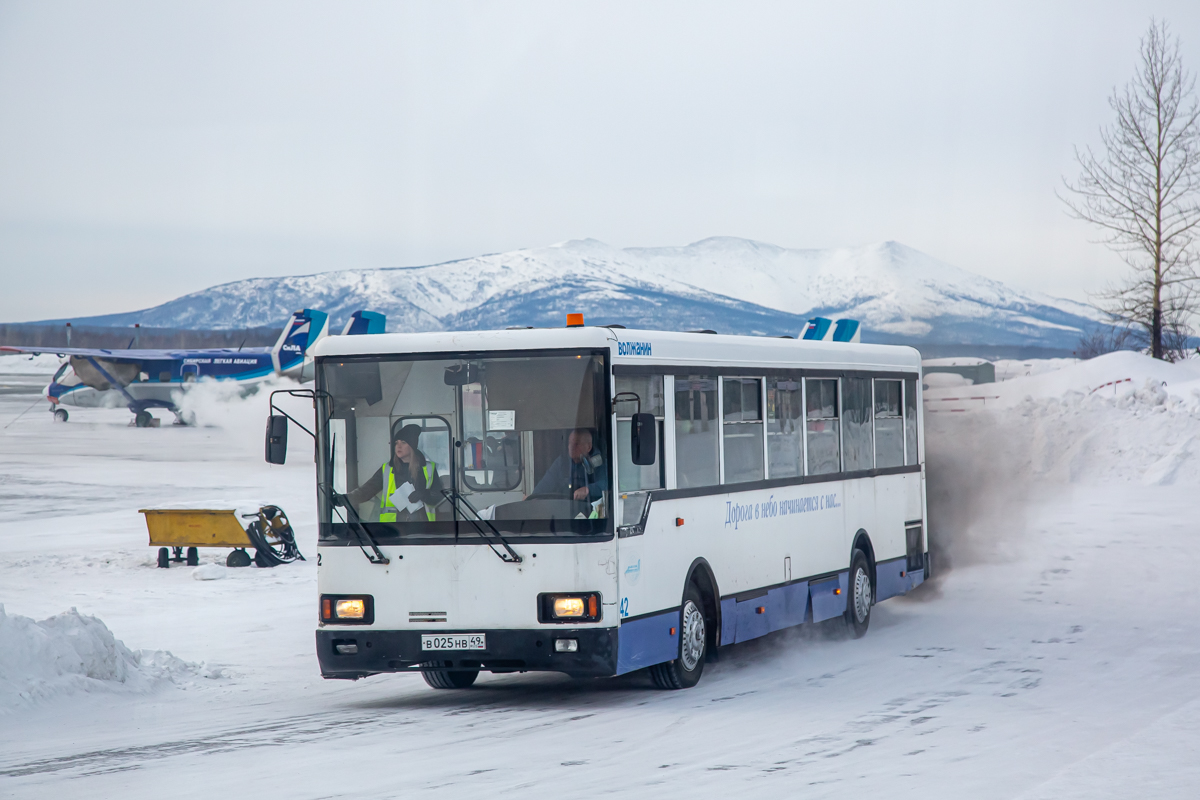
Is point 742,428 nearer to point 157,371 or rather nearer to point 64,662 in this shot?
point 64,662

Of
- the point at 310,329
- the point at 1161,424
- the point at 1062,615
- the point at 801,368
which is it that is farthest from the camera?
the point at 310,329

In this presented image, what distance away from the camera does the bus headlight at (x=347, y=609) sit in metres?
10.0

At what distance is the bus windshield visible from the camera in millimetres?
9891

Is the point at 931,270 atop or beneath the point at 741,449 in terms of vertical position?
atop

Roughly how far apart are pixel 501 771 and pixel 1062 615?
31.0 ft

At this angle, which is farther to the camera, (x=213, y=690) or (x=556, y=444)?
(x=213, y=690)

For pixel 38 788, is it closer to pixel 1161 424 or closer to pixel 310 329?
pixel 1161 424

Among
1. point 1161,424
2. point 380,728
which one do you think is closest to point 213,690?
point 380,728

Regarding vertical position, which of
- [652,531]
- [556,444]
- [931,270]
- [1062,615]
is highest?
[931,270]

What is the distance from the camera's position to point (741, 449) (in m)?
11.9

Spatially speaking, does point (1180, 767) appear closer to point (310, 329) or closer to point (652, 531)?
point (652, 531)

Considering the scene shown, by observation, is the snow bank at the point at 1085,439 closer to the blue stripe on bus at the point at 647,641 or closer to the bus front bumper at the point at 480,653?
the blue stripe on bus at the point at 647,641

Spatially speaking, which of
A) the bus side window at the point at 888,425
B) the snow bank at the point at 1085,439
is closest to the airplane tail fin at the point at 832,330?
the snow bank at the point at 1085,439

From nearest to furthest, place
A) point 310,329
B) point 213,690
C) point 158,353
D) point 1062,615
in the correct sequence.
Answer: point 213,690 → point 1062,615 → point 310,329 → point 158,353
